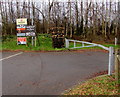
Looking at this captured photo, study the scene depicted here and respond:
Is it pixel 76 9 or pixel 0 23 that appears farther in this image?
pixel 76 9

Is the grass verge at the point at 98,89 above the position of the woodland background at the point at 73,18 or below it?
below

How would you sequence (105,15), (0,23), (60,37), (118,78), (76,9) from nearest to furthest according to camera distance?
(118,78)
(60,37)
(0,23)
(76,9)
(105,15)

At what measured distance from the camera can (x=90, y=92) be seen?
354 centimetres

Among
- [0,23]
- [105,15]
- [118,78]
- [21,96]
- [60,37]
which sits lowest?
[21,96]

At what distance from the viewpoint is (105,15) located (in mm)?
29219

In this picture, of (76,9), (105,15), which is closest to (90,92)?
(76,9)

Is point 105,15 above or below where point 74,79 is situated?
above

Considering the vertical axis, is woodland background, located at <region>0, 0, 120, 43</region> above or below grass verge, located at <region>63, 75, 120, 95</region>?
above

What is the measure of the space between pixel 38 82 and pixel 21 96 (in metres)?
1.06

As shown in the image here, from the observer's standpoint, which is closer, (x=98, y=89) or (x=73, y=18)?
(x=98, y=89)

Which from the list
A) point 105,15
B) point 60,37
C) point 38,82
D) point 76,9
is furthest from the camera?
point 105,15

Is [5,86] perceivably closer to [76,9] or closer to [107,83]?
[107,83]

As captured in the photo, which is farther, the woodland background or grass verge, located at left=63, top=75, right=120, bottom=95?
the woodland background

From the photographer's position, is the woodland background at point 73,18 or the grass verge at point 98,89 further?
the woodland background at point 73,18
